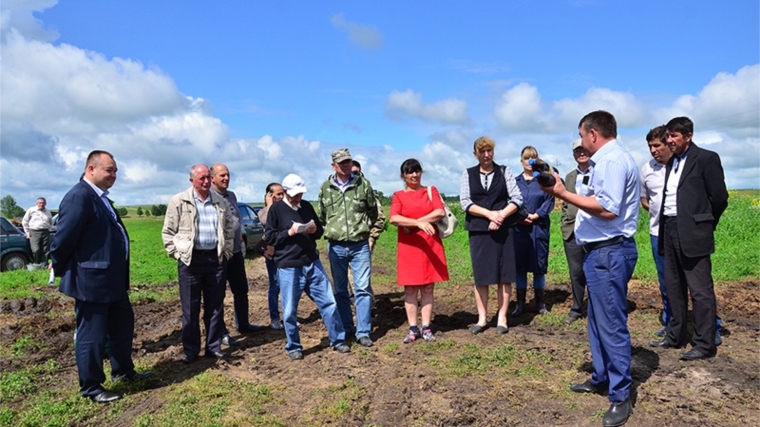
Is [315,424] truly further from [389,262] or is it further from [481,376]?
[389,262]

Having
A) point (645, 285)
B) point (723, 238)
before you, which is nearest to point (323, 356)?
point (645, 285)

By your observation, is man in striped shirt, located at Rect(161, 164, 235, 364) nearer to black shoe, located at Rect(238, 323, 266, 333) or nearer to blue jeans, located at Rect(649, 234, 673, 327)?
black shoe, located at Rect(238, 323, 266, 333)

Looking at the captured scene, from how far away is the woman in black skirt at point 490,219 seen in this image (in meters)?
5.71

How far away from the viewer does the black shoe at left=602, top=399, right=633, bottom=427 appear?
3.59 meters

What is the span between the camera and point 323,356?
5.44 meters

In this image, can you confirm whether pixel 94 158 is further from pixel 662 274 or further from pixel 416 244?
pixel 662 274

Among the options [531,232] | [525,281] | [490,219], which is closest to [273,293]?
[490,219]

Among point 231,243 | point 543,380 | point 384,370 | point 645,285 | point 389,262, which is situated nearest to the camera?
point 543,380

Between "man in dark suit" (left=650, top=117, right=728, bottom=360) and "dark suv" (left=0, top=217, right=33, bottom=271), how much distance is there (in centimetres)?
1549

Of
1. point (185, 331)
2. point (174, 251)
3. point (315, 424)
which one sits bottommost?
point (315, 424)

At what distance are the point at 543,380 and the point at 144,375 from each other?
372 centimetres

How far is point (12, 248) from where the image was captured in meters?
14.1

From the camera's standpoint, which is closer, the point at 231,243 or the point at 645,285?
the point at 231,243

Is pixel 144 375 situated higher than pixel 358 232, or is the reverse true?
pixel 358 232
